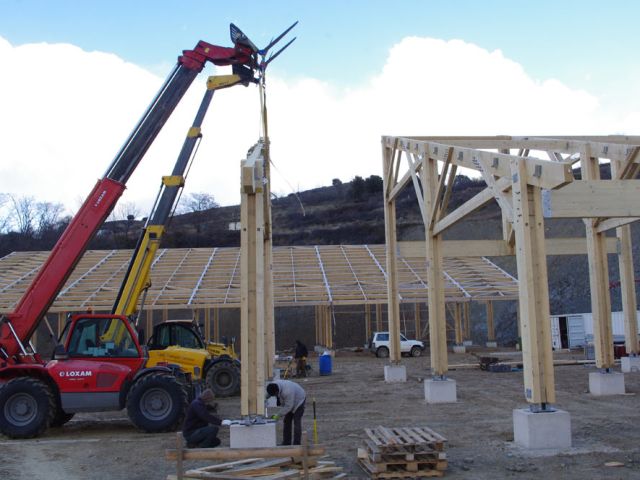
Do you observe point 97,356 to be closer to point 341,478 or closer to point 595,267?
point 341,478

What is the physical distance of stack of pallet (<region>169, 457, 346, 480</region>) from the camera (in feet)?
22.0

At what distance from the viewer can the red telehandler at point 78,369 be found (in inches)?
408

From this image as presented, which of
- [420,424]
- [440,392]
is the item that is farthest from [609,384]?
[420,424]

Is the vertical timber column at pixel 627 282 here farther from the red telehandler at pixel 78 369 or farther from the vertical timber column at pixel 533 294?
the red telehandler at pixel 78 369

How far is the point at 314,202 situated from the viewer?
8588 cm

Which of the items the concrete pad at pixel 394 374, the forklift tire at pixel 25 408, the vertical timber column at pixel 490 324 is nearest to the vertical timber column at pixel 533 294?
the forklift tire at pixel 25 408

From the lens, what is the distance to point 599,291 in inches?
545

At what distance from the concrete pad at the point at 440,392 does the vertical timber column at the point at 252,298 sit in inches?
223

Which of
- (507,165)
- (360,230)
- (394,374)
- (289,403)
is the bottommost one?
(394,374)

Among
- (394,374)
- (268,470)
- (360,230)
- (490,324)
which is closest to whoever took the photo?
(268,470)

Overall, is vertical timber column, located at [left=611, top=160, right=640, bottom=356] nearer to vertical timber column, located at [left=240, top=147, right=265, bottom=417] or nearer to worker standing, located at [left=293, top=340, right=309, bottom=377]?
worker standing, located at [left=293, top=340, right=309, bottom=377]

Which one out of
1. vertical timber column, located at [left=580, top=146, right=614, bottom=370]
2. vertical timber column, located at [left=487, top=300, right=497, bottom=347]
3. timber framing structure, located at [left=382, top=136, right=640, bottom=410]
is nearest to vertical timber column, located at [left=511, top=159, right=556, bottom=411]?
timber framing structure, located at [left=382, top=136, right=640, bottom=410]

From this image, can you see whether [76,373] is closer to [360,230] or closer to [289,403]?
[289,403]

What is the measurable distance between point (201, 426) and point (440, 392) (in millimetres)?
6062
